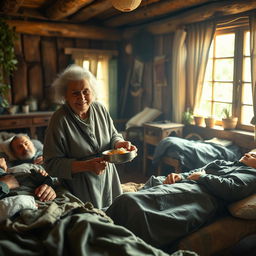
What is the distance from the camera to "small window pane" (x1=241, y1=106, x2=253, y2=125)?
355cm

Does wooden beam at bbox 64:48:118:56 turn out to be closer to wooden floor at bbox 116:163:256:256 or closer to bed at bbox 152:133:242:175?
wooden floor at bbox 116:163:256:256

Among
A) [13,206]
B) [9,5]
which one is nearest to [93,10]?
[9,5]

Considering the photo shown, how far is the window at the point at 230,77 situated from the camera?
3502 millimetres

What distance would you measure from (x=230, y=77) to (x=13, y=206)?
3118 mm

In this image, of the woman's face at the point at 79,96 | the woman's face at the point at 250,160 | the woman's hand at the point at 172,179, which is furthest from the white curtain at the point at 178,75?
the woman's face at the point at 79,96

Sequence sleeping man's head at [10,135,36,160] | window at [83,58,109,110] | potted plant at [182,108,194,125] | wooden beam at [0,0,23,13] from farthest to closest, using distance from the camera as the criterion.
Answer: window at [83,58,109,110], potted plant at [182,108,194,125], wooden beam at [0,0,23,13], sleeping man's head at [10,135,36,160]

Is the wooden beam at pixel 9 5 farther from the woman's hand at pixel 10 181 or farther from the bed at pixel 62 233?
the bed at pixel 62 233

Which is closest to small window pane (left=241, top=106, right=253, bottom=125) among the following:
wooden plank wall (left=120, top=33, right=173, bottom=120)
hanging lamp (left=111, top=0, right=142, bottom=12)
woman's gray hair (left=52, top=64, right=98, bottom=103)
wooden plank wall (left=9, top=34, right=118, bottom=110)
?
wooden plank wall (left=120, top=33, right=173, bottom=120)

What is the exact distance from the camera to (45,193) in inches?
74.5

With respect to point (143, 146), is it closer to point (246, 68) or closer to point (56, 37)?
point (246, 68)

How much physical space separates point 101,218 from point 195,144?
2.27 m

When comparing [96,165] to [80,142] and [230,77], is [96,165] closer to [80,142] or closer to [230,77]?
[80,142]

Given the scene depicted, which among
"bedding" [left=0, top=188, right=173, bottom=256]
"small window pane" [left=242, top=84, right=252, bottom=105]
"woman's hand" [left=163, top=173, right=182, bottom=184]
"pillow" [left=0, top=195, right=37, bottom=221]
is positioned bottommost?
"woman's hand" [left=163, top=173, right=182, bottom=184]

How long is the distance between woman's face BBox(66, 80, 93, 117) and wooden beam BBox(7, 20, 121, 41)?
307 cm
